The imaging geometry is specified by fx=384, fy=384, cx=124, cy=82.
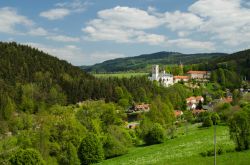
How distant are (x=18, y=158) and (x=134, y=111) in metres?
96.9

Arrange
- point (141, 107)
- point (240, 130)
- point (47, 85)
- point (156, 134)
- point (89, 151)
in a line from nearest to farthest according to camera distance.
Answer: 1. point (240, 130)
2. point (89, 151)
3. point (156, 134)
4. point (141, 107)
5. point (47, 85)

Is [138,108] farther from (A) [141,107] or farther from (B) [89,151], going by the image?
(B) [89,151]

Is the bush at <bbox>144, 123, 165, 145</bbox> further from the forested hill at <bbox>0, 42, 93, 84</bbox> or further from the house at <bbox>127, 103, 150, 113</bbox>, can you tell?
the forested hill at <bbox>0, 42, 93, 84</bbox>

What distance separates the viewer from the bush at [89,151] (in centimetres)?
5344

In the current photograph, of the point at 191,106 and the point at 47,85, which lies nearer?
the point at 191,106

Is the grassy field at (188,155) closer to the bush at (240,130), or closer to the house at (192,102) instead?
the bush at (240,130)

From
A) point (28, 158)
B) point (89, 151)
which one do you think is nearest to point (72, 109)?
point (89, 151)

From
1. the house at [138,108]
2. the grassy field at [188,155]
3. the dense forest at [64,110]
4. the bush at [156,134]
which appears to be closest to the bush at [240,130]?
the grassy field at [188,155]

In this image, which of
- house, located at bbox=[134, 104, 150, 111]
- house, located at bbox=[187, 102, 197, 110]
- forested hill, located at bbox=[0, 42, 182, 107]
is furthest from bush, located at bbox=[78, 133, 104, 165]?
house, located at bbox=[187, 102, 197, 110]

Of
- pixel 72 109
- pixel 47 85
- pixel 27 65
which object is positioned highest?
pixel 27 65

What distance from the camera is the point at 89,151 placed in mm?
53656

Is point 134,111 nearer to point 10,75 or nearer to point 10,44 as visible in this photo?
point 10,75

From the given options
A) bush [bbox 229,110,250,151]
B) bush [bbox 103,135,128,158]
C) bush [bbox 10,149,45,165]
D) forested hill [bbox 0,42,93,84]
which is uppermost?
forested hill [bbox 0,42,93,84]

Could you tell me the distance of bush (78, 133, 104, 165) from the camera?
2104 inches
